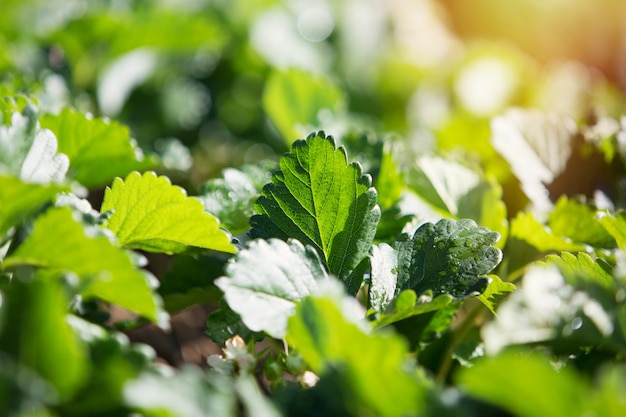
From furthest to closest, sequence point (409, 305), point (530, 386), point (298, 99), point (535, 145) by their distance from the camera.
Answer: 1. point (298, 99)
2. point (535, 145)
3. point (409, 305)
4. point (530, 386)

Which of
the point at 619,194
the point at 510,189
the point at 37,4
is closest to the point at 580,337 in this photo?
the point at 619,194

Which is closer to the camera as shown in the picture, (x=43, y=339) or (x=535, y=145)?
(x=43, y=339)

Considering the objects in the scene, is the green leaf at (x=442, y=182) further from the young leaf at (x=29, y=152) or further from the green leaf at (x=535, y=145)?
the young leaf at (x=29, y=152)

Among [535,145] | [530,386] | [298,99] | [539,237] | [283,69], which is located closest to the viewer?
[530,386]

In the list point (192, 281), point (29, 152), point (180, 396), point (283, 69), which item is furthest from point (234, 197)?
point (283, 69)

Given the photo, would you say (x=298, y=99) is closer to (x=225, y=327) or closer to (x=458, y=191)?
(x=458, y=191)

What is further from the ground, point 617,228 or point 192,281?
point 617,228
